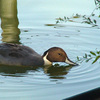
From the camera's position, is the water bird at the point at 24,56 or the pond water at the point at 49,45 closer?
the pond water at the point at 49,45

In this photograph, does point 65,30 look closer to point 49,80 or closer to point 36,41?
point 36,41

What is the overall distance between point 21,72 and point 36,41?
242cm

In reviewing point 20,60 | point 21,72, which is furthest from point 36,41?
point 21,72

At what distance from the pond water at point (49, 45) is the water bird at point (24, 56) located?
8.7 inches

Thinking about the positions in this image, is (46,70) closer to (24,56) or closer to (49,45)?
(24,56)

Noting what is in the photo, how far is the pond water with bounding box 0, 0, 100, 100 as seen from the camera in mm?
6098

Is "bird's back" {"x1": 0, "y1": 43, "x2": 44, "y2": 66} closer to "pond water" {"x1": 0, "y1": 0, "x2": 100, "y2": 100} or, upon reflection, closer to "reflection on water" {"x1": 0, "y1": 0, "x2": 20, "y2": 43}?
"pond water" {"x1": 0, "y1": 0, "x2": 100, "y2": 100}

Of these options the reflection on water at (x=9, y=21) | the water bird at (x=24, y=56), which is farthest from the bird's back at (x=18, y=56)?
the reflection on water at (x=9, y=21)

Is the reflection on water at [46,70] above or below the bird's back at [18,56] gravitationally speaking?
below

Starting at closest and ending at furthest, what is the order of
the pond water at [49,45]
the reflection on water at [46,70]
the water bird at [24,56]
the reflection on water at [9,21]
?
the pond water at [49,45] < the reflection on water at [46,70] < the water bird at [24,56] < the reflection on water at [9,21]

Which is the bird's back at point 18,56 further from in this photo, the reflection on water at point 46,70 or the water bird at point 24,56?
the reflection on water at point 46,70

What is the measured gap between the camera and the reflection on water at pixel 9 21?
32.4ft

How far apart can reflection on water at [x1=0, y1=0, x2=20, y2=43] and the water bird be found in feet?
4.64

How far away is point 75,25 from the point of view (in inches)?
440
